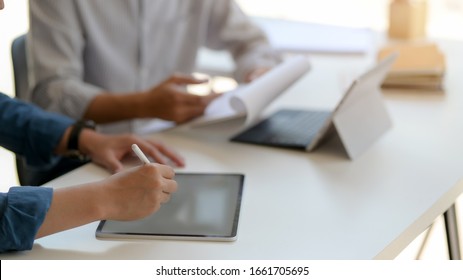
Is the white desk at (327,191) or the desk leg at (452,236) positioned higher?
the white desk at (327,191)

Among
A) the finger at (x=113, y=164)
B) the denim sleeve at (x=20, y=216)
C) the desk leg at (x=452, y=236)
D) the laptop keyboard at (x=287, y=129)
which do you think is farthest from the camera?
the desk leg at (x=452, y=236)

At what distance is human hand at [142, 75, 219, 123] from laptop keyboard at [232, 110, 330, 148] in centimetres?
10

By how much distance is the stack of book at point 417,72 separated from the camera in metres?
1.42

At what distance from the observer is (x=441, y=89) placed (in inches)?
55.7

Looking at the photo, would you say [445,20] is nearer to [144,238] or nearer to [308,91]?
[308,91]

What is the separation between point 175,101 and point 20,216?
0.51 metres

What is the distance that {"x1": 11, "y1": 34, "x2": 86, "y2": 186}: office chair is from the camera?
118 cm

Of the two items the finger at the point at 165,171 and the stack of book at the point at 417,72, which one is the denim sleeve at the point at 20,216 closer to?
the finger at the point at 165,171

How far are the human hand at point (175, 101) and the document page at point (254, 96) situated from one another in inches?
0.6

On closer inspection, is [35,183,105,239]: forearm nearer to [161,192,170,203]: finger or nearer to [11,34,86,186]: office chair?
[161,192,170,203]: finger

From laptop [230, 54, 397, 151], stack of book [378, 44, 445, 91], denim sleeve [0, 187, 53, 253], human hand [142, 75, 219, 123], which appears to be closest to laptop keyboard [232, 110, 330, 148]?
laptop [230, 54, 397, 151]

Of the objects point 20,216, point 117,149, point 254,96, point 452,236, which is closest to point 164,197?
point 20,216

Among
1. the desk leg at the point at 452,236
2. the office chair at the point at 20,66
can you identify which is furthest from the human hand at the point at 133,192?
Result: the desk leg at the point at 452,236

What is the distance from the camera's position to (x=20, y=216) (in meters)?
0.78
